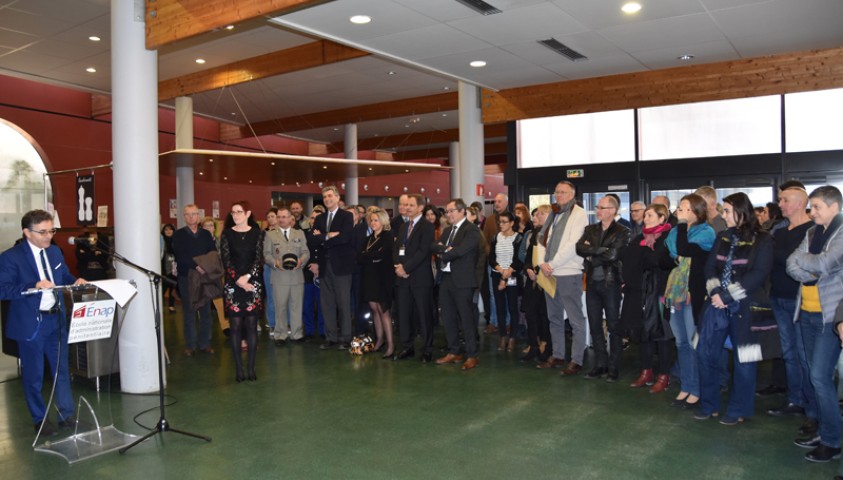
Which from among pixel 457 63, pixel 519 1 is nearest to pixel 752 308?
pixel 519 1

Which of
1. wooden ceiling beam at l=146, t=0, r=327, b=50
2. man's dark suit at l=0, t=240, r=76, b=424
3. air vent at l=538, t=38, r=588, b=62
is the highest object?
air vent at l=538, t=38, r=588, b=62

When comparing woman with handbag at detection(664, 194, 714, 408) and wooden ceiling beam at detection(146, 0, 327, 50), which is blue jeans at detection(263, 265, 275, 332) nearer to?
wooden ceiling beam at detection(146, 0, 327, 50)

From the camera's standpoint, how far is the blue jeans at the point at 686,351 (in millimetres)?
4914

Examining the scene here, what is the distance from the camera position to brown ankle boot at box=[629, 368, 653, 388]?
18.0ft

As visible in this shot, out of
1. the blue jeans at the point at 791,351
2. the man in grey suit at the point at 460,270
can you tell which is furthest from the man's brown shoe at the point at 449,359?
the blue jeans at the point at 791,351

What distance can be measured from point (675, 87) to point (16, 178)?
38.6ft

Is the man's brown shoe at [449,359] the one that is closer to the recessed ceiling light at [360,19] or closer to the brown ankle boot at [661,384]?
the brown ankle boot at [661,384]

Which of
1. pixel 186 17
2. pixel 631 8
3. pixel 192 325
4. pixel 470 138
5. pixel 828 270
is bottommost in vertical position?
pixel 192 325

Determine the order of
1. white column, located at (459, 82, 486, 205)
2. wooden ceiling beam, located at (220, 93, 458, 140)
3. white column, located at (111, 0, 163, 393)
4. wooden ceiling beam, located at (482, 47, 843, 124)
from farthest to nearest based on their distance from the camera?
wooden ceiling beam, located at (220, 93, 458, 140)
white column, located at (459, 82, 486, 205)
wooden ceiling beam, located at (482, 47, 843, 124)
white column, located at (111, 0, 163, 393)

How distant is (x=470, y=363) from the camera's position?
20.6 ft

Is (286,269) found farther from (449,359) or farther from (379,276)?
(449,359)

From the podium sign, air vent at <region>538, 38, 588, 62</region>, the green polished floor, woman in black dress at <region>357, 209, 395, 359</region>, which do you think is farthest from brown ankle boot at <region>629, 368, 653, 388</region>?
the podium sign

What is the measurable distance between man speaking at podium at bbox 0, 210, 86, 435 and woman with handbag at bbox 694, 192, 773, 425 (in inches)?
170

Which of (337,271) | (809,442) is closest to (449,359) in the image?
(337,271)
